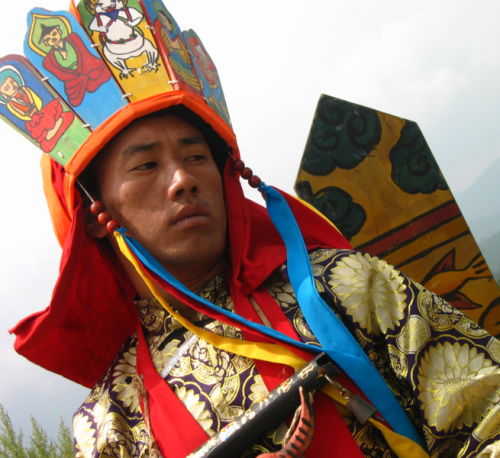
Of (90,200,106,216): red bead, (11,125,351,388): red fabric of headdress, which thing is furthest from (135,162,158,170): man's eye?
(11,125,351,388): red fabric of headdress

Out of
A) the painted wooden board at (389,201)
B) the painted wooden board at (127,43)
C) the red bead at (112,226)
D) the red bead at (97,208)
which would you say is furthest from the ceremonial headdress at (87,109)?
the painted wooden board at (389,201)

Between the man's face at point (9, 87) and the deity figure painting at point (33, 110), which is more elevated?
the man's face at point (9, 87)

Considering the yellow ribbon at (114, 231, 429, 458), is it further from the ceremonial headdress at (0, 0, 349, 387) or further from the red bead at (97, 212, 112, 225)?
the ceremonial headdress at (0, 0, 349, 387)

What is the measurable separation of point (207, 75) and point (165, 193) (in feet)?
2.55

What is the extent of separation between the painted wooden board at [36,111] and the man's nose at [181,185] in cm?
44

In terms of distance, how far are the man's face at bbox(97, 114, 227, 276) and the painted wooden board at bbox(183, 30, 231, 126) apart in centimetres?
24

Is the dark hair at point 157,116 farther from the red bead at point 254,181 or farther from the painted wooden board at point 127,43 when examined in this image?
the red bead at point 254,181

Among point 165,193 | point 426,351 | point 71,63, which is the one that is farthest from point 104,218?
point 426,351

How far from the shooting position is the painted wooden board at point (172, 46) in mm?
1773

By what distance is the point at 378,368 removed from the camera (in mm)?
1297

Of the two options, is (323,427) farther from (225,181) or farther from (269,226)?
(225,181)

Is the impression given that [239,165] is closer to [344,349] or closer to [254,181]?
[254,181]

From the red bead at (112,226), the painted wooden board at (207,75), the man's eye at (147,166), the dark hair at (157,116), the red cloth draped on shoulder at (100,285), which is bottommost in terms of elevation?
the red cloth draped on shoulder at (100,285)

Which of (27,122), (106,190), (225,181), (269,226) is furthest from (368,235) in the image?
(27,122)
